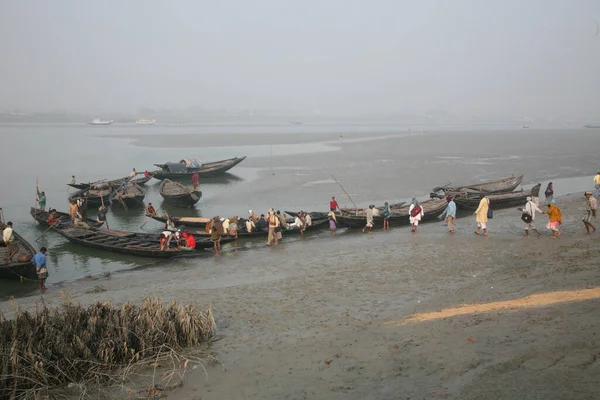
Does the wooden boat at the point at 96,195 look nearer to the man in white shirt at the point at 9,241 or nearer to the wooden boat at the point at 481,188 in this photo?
the man in white shirt at the point at 9,241

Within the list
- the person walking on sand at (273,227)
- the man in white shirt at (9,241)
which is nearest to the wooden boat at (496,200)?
the person walking on sand at (273,227)

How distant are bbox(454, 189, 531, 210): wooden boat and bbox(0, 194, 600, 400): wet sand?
22.9 feet

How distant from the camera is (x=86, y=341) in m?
7.36

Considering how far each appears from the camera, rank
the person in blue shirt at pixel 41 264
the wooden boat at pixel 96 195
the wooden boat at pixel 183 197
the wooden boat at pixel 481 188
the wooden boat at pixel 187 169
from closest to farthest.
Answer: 1. the person in blue shirt at pixel 41 264
2. the wooden boat at pixel 481 188
3. the wooden boat at pixel 183 197
4. the wooden boat at pixel 96 195
5. the wooden boat at pixel 187 169

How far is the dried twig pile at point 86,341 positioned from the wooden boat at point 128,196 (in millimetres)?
18706

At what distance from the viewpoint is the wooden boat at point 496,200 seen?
21797 mm

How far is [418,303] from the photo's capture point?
A: 9.60 m

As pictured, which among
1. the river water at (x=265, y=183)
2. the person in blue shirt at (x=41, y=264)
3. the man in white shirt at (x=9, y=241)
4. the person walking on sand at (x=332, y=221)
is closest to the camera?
the person in blue shirt at (x=41, y=264)

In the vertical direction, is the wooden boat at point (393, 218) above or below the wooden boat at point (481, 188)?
below

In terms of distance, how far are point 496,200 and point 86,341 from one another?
63.1ft

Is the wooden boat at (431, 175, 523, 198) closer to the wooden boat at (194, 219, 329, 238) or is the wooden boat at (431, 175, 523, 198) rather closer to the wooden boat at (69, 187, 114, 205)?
the wooden boat at (194, 219, 329, 238)

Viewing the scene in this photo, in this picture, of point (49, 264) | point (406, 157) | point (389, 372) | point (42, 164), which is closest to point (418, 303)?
point (389, 372)

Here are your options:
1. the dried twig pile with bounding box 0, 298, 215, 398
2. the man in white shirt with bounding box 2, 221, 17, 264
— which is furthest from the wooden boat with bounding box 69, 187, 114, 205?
the dried twig pile with bounding box 0, 298, 215, 398

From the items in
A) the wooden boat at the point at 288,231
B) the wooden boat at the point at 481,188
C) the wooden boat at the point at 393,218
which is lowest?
the wooden boat at the point at 288,231
